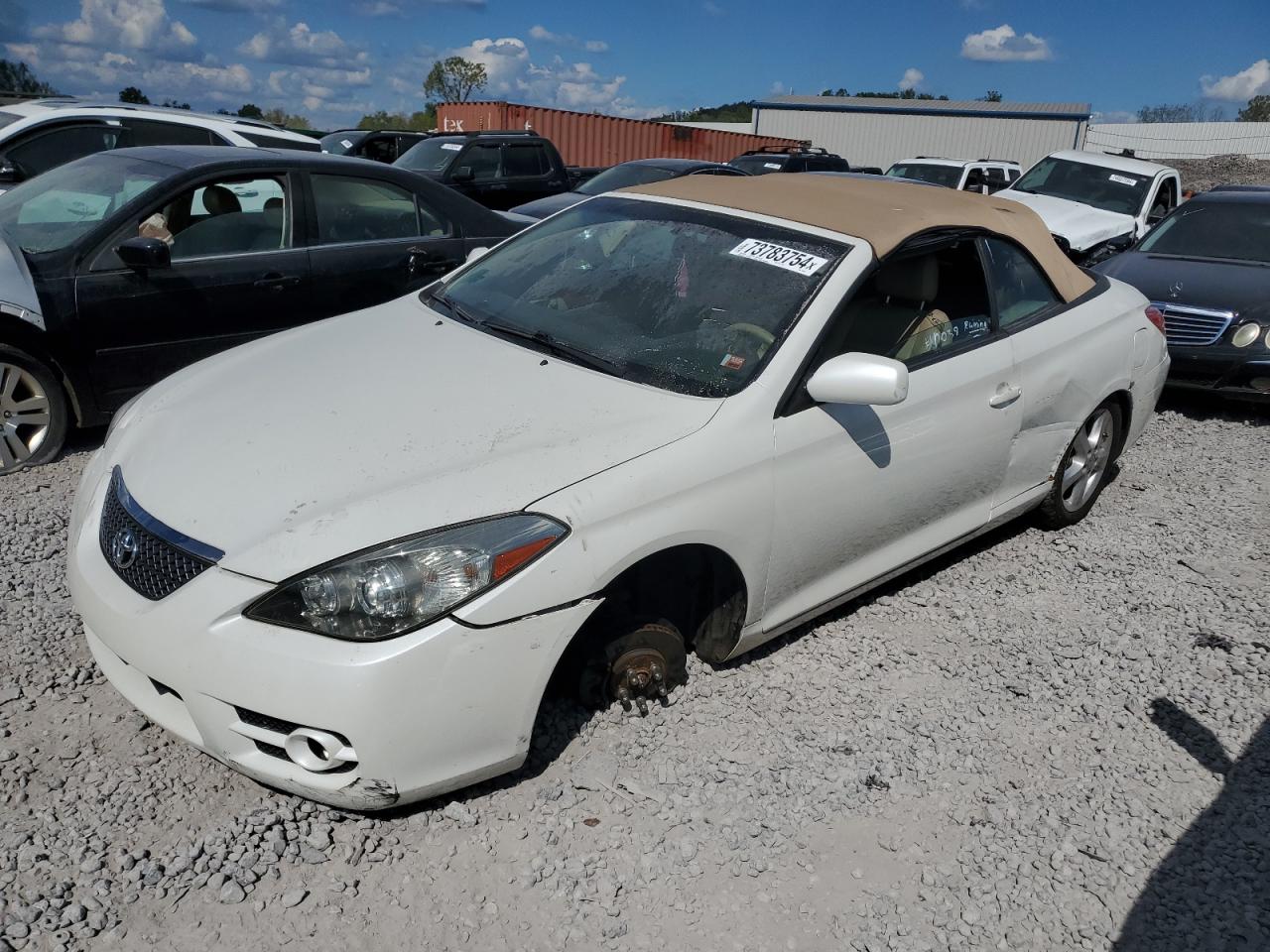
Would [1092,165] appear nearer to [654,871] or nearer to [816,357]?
[816,357]

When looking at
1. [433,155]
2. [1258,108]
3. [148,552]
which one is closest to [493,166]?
[433,155]

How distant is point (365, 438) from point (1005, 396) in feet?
7.94

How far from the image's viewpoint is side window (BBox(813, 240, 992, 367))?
339cm

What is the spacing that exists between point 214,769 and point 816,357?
217cm

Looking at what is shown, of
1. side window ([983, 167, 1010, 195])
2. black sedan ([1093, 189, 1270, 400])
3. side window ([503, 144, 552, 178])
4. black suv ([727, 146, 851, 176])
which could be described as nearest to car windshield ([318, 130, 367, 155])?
side window ([503, 144, 552, 178])

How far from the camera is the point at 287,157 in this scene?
18.6ft

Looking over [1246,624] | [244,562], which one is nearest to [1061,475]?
[1246,624]

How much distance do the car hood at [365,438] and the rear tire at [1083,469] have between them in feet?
7.89

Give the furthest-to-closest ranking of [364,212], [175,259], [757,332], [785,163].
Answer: [785,163] < [364,212] < [175,259] < [757,332]

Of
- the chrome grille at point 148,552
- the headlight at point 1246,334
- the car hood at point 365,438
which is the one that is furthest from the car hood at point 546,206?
the chrome grille at point 148,552

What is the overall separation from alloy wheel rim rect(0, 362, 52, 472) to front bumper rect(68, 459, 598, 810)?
2.69 m

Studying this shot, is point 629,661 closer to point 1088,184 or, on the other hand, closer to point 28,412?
point 28,412

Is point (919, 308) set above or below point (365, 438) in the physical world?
above

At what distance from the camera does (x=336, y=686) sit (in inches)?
90.3
